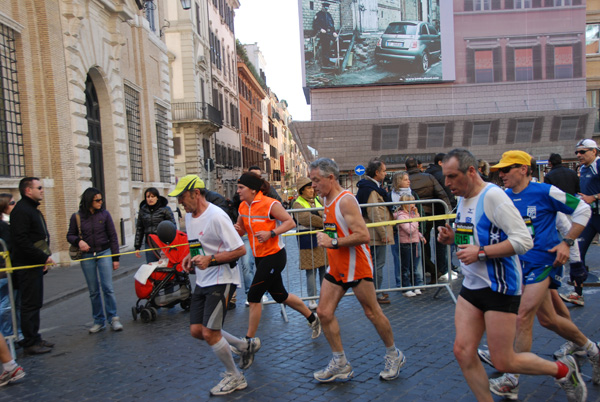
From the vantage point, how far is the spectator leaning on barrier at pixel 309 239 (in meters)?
7.31

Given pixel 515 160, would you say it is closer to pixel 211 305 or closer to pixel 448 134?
pixel 211 305

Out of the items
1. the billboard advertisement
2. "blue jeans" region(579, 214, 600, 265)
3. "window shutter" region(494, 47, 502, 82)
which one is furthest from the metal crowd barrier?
"window shutter" region(494, 47, 502, 82)

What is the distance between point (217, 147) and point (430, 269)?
3538 centimetres

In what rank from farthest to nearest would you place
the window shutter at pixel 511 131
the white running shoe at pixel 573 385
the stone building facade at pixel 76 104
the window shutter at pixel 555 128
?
the window shutter at pixel 511 131
the window shutter at pixel 555 128
the stone building facade at pixel 76 104
the white running shoe at pixel 573 385

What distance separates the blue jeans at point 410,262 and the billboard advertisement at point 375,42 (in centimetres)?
4320

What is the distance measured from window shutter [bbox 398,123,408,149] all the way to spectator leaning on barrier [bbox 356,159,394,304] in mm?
45071

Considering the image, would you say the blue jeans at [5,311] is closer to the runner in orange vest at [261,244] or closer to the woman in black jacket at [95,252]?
the woman in black jacket at [95,252]

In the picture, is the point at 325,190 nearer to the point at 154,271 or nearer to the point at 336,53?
the point at 154,271

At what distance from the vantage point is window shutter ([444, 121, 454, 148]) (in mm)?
51906

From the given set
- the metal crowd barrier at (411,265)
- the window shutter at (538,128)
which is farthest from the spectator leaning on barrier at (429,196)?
the window shutter at (538,128)

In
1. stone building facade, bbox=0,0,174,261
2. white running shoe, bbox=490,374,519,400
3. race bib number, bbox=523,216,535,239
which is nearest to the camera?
white running shoe, bbox=490,374,519,400

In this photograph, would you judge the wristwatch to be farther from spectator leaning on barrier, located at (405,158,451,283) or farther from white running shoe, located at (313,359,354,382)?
spectator leaning on barrier, located at (405,158,451,283)

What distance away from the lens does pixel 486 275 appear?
341cm

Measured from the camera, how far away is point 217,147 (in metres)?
42.6
